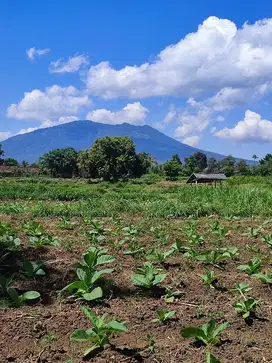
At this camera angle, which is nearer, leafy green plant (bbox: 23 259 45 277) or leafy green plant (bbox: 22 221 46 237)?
leafy green plant (bbox: 23 259 45 277)

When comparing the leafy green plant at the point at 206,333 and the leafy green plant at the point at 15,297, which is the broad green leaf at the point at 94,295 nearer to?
the leafy green plant at the point at 15,297

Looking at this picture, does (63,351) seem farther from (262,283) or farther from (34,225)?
(34,225)

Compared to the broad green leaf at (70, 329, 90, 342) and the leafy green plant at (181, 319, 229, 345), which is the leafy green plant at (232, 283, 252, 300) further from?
the broad green leaf at (70, 329, 90, 342)

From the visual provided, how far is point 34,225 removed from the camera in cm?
579

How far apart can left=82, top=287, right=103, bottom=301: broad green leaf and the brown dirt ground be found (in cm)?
10

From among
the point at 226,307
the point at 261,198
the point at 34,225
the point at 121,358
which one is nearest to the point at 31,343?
the point at 121,358

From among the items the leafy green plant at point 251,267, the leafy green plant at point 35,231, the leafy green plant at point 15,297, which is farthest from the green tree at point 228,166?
the leafy green plant at point 15,297

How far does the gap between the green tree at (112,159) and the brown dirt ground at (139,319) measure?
49813mm

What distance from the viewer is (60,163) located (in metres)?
70.8

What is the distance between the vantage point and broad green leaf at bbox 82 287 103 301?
3189 millimetres

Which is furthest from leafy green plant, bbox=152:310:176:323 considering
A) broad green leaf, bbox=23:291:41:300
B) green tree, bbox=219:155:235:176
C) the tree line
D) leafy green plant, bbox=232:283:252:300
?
green tree, bbox=219:155:235:176

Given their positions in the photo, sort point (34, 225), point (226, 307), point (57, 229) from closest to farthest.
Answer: point (226, 307), point (34, 225), point (57, 229)

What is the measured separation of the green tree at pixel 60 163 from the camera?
7081cm

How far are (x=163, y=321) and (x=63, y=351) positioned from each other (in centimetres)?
78
